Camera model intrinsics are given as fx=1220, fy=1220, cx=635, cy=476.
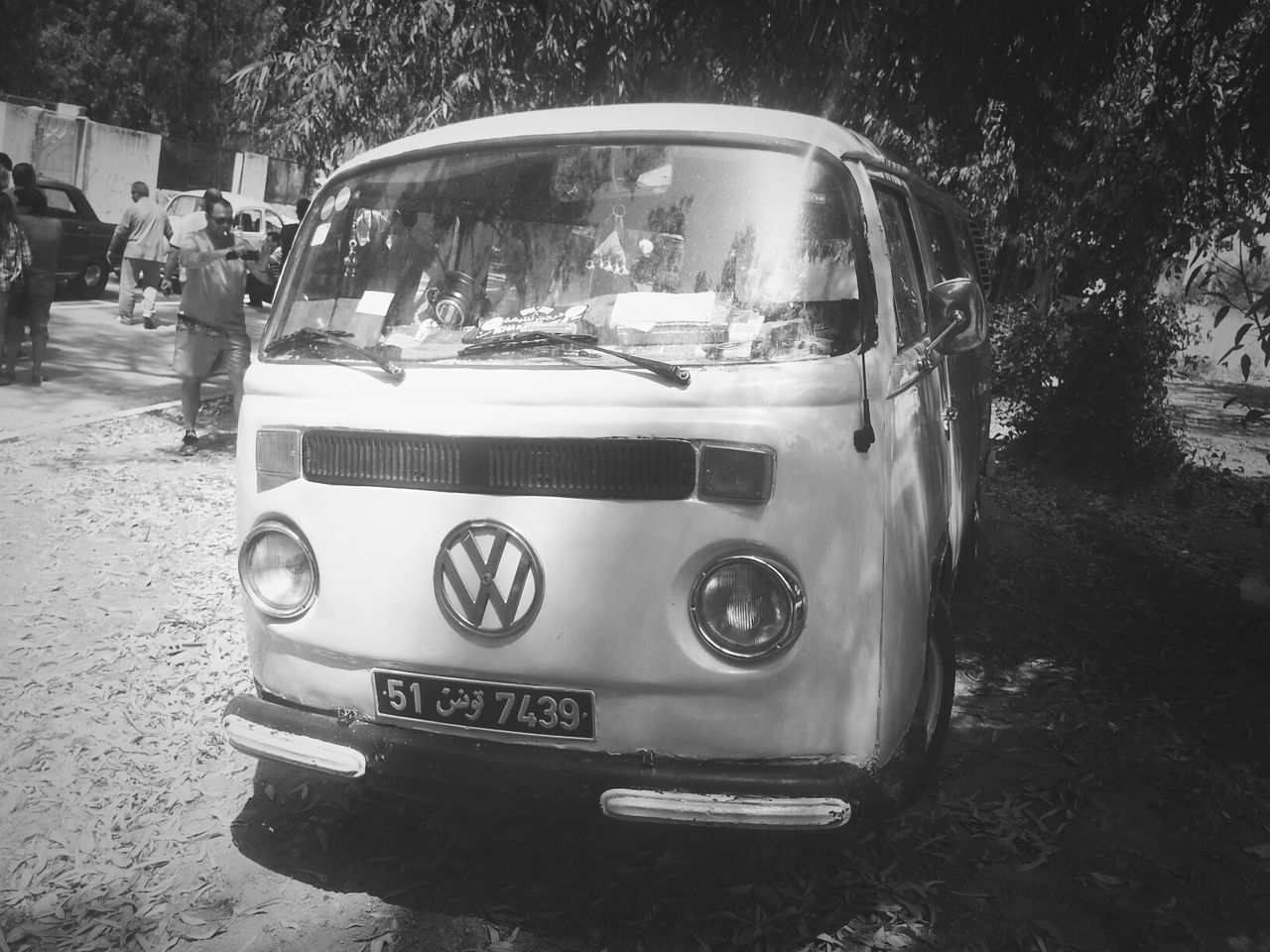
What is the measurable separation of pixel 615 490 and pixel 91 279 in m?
18.5

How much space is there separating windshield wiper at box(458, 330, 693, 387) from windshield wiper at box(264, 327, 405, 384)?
20 centimetres

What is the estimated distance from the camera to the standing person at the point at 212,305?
8562mm

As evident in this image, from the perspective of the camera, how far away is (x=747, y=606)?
2.96 metres

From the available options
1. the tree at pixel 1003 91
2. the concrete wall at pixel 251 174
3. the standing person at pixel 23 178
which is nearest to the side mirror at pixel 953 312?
the tree at pixel 1003 91

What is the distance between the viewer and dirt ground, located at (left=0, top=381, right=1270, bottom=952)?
3.33 meters

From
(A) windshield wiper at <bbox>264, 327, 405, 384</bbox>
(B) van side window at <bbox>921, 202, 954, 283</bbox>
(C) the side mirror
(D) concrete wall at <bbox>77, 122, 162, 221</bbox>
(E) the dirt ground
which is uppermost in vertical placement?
(D) concrete wall at <bbox>77, 122, 162, 221</bbox>

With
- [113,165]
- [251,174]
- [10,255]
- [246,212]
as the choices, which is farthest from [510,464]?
[251,174]

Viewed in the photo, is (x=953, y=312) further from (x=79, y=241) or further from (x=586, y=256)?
(x=79, y=241)

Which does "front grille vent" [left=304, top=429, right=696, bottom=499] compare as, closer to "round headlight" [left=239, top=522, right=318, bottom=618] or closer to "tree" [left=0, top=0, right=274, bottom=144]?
"round headlight" [left=239, top=522, right=318, bottom=618]

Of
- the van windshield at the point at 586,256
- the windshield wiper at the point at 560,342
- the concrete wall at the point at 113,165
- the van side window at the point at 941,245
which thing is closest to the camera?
the windshield wiper at the point at 560,342

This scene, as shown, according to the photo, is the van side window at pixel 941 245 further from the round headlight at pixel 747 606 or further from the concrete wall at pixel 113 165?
the concrete wall at pixel 113 165

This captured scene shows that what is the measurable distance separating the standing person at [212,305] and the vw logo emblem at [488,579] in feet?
19.2

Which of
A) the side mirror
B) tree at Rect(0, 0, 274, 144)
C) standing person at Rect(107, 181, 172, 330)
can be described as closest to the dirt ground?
the side mirror

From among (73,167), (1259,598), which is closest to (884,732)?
(1259,598)
